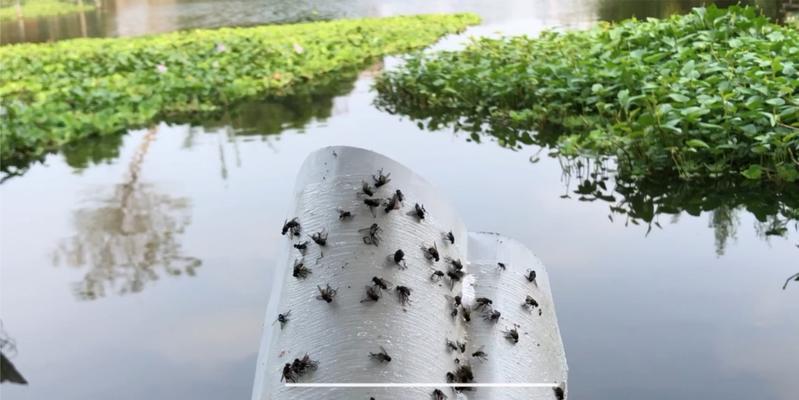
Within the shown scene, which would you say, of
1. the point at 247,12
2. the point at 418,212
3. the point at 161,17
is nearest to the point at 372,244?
the point at 418,212

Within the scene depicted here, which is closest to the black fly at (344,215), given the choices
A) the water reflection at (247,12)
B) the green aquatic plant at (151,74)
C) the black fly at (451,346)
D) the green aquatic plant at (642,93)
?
the black fly at (451,346)

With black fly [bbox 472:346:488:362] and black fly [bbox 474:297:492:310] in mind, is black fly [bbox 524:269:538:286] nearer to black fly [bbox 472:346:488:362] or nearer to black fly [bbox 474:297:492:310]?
black fly [bbox 474:297:492:310]

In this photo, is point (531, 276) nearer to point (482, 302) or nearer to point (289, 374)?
point (482, 302)

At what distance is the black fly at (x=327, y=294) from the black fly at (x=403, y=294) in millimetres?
82

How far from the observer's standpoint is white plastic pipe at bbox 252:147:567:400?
40.2 inches

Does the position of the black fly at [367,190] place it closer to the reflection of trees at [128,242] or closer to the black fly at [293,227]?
the black fly at [293,227]

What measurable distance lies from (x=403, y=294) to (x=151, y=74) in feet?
22.9

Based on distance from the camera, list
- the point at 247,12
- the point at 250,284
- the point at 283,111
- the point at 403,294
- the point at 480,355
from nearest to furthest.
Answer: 1. the point at 403,294
2. the point at 480,355
3. the point at 250,284
4. the point at 283,111
5. the point at 247,12

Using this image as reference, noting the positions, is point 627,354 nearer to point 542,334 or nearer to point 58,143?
point 542,334

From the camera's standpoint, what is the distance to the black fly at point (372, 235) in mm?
1158

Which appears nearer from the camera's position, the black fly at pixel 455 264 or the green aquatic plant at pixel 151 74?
the black fly at pixel 455 264

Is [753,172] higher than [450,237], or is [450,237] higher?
[450,237]

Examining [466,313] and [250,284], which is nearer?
[466,313]

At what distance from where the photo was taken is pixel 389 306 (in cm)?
107
